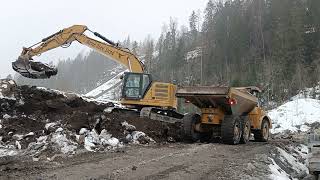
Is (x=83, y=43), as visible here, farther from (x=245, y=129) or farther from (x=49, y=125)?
(x=245, y=129)

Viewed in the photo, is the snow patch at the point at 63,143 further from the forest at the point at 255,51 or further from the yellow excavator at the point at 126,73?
the forest at the point at 255,51

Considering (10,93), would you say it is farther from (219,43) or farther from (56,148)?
(219,43)

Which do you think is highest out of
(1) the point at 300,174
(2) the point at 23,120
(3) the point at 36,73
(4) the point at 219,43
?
(4) the point at 219,43

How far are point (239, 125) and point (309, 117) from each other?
66.1 ft

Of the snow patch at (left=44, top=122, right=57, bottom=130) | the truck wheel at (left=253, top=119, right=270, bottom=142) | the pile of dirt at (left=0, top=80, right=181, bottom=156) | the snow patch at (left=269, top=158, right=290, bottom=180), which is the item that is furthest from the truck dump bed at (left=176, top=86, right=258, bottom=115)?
the snow patch at (left=44, top=122, right=57, bottom=130)

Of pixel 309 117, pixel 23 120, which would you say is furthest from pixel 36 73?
pixel 309 117

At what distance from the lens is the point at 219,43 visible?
74000 mm

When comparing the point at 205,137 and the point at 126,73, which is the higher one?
the point at 126,73

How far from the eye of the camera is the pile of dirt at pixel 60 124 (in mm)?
14537

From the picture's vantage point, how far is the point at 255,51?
2648 inches

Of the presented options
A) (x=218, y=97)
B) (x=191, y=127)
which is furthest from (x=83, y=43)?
(x=218, y=97)

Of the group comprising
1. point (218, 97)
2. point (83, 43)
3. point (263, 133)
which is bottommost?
point (263, 133)

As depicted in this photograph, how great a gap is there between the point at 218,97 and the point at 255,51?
52550mm

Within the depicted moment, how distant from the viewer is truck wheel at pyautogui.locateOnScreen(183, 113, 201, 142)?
17.4 m
